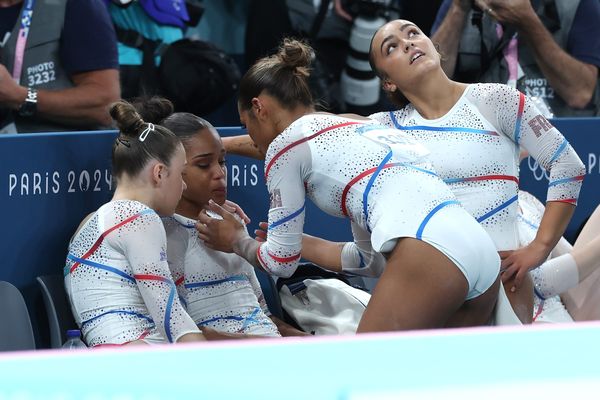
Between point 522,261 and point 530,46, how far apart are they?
6.07ft

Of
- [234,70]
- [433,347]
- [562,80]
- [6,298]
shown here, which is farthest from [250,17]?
[433,347]

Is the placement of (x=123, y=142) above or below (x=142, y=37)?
above

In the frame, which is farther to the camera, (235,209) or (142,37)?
(142,37)

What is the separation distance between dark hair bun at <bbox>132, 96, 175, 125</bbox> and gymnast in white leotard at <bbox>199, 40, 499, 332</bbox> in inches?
20.1

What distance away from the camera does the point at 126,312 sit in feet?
12.0

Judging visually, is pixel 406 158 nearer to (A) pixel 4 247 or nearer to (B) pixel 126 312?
(B) pixel 126 312

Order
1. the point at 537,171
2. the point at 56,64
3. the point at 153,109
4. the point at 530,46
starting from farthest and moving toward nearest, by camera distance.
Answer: the point at 530,46 → the point at 537,171 → the point at 56,64 → the point at 153,109

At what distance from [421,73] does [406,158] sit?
1.88 ft

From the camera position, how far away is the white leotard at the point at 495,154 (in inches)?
154

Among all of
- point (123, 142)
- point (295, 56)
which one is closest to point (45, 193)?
point (123, 142)

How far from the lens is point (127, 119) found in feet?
12.4

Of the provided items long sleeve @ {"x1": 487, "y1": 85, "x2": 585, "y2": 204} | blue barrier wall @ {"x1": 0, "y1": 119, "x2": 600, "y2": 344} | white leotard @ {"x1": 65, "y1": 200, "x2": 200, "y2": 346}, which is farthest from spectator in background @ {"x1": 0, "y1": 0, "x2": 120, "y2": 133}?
long sleeve @ {"x1": 487, "y1": 85, "x2": 585, "y2": 204}

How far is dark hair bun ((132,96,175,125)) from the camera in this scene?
4098 millimetres

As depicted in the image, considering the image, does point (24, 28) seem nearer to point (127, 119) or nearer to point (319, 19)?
point (127, 119)
